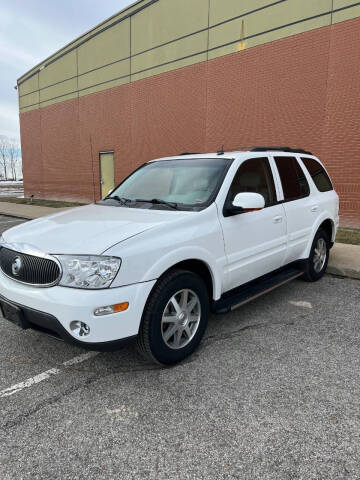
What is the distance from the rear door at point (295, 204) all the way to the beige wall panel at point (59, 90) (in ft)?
58.1

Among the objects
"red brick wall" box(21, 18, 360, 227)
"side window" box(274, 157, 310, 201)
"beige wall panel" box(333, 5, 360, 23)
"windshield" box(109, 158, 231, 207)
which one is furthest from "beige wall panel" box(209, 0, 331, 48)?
"windshield" box(109, 158, 231, 207)

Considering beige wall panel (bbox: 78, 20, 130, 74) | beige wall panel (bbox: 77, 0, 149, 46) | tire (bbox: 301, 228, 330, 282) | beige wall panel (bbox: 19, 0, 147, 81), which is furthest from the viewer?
beige wall panel (bbox: 78, 20, 130, 74)

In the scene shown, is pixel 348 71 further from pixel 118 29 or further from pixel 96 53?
pixel 96 53

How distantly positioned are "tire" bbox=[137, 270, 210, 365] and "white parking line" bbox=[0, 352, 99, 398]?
67 centimetres

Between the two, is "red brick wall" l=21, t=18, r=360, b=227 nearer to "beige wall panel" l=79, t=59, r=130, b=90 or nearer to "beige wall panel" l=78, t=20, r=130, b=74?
"beige wall panel" l=79, t=59, r=130, b=90

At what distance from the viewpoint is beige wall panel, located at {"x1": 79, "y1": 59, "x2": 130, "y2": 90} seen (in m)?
16.1

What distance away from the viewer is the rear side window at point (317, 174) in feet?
16.5

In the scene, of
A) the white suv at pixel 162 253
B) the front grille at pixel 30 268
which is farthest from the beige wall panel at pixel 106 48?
the front grille at pixel 30 268

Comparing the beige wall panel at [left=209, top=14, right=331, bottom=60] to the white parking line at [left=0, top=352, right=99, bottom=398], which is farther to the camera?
the beige wall panel at [left=209, top=14, right=331, bottom=60]

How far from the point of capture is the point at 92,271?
8.30 ft

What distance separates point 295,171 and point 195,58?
10.0m

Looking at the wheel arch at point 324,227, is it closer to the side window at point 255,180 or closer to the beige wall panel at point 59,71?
the side window at point 255,180

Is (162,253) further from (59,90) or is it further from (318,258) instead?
(59,90)

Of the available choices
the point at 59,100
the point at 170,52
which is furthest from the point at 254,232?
the point at 59,100
